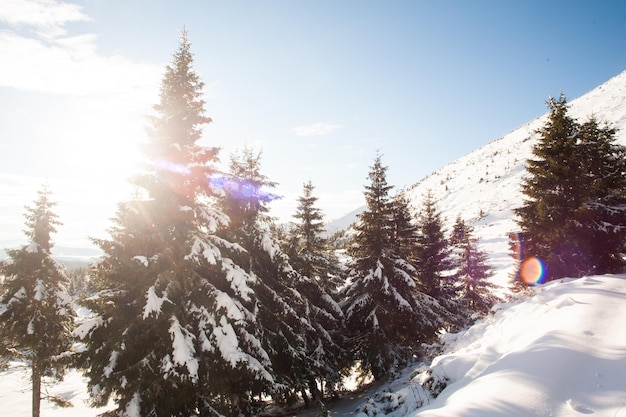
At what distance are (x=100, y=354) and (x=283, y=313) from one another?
7.21 m

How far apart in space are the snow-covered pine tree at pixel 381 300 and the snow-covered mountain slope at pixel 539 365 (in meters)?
5.98

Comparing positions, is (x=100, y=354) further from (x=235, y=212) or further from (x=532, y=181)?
(x=532, y=181)

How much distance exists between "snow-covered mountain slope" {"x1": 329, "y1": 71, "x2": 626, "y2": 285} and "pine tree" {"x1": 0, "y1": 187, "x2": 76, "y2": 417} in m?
45.0

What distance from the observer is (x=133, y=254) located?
36.4 feet

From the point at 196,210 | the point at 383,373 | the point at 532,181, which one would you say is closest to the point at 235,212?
the point at 196,210

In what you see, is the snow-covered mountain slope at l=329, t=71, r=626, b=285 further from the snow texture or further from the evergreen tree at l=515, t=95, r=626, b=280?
the snow texture

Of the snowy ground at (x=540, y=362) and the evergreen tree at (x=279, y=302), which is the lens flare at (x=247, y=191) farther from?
the snowy ground at (x=540, y=362)

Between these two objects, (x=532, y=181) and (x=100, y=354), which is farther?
(x=532, y=181)

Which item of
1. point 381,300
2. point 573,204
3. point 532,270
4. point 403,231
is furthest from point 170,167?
point 532,270

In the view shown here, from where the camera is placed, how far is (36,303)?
1856 cm

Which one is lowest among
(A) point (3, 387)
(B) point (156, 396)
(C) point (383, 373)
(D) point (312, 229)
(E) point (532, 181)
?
(A) point (3, 387)

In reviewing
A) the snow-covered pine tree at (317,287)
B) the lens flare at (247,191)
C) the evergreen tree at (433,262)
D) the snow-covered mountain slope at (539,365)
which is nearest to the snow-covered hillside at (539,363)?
the snow-covered mountain slope at (539,365)

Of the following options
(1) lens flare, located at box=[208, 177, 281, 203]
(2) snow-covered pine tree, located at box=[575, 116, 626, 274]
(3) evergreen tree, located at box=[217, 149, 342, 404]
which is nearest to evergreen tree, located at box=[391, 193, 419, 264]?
(3) evergreen tree, located at box=[217, 149, 342, 404]

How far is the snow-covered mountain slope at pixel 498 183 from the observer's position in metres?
67.6
